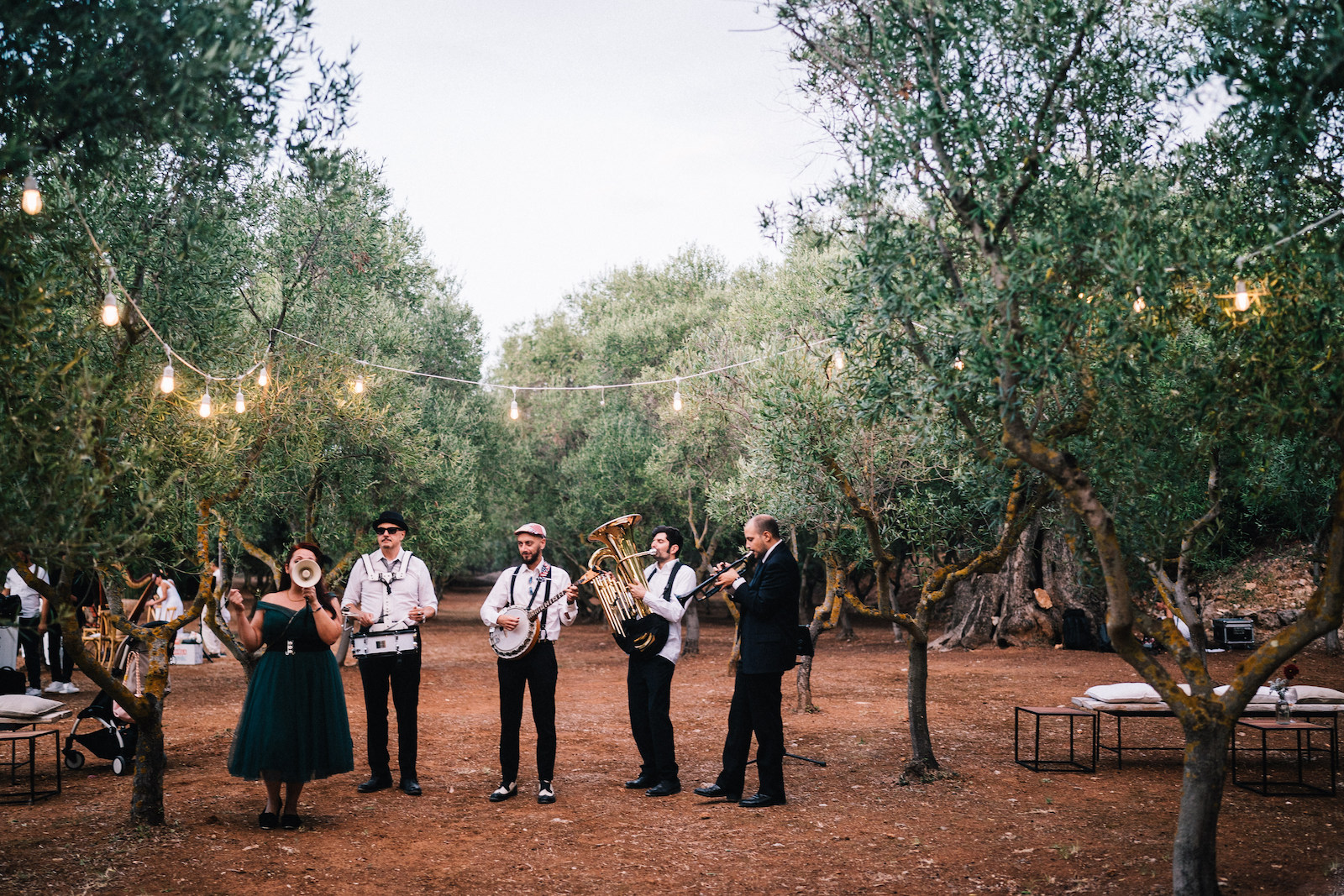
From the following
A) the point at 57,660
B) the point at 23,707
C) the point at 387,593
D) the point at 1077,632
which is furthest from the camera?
the point at 1077,632

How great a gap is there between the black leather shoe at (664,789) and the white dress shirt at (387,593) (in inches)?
91.3

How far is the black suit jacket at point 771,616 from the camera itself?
24.6ft

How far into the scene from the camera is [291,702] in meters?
6.61

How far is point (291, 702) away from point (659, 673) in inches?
110

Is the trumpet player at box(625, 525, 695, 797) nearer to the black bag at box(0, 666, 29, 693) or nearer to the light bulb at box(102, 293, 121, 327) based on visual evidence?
the light bulb at box(102, 293, 121, 327)

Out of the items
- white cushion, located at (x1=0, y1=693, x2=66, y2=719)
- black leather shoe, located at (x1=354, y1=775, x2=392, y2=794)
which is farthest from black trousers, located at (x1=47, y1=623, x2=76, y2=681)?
black leather shoe, located at (x1=354, y1=775, x2=392, y2=794)

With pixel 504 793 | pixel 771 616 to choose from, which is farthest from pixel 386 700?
pixel 771 616

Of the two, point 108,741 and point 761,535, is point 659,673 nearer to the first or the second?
point 761,535

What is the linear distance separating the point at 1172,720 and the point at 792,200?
8.72 metres

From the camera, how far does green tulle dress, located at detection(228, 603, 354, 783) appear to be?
258 inches

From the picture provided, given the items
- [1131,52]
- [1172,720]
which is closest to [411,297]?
[1172,720]

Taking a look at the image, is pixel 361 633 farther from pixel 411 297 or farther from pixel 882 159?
pixel 411 297

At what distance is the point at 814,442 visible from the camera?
998 cm

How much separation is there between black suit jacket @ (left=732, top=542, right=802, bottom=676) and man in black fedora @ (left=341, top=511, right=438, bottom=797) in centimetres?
254
